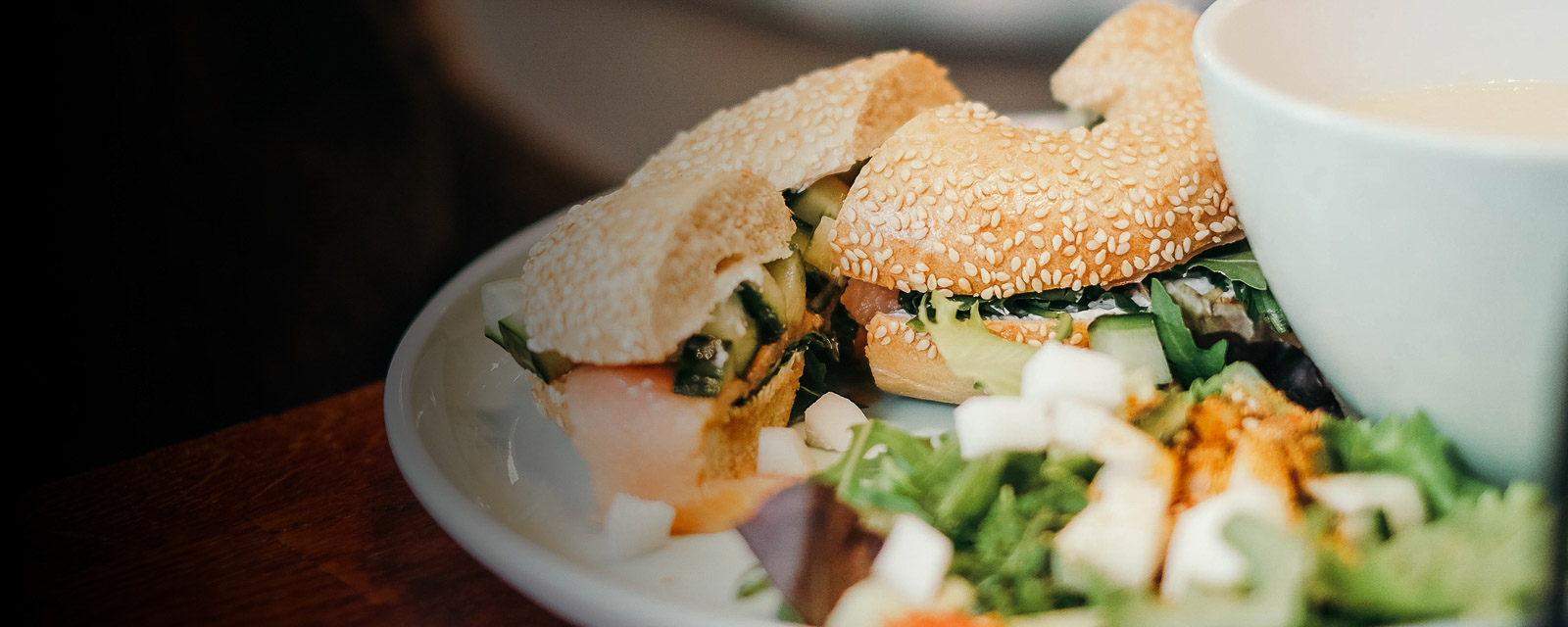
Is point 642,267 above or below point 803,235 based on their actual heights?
above

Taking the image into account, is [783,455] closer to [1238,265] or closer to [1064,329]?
[1064,329]

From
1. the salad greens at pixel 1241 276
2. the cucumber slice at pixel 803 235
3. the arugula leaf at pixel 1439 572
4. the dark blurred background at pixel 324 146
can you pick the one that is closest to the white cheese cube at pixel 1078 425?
the arugula leaf at pixel 1439 572

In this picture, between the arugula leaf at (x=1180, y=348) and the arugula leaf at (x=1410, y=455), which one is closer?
the arugula leaf at (x=1410, y=455)

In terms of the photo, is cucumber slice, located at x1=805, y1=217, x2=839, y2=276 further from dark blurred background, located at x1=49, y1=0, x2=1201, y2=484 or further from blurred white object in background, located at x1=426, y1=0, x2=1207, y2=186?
blurred white object in background, located at x1=426, y1=0, x2=1207, y2=186

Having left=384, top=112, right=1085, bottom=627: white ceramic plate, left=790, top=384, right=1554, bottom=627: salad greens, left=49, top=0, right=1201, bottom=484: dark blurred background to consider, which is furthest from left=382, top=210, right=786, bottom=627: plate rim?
left=49, top=0, right=1201, bottom=484: dark blurred background

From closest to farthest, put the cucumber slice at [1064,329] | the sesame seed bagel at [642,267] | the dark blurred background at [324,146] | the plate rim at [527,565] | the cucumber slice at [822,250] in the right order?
1. the plate rim at [527,565]
2. the sesame seed bagel at [642,267]
3. the cucumber slice at [1064,329]
4. the cucumber slice at [822,250]
5. the dark blurred background at [324,146]

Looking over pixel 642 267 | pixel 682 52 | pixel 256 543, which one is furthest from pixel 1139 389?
pixel 682 52

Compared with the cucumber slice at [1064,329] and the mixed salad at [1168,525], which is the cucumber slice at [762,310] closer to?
the mixed salad at [1168,525]
